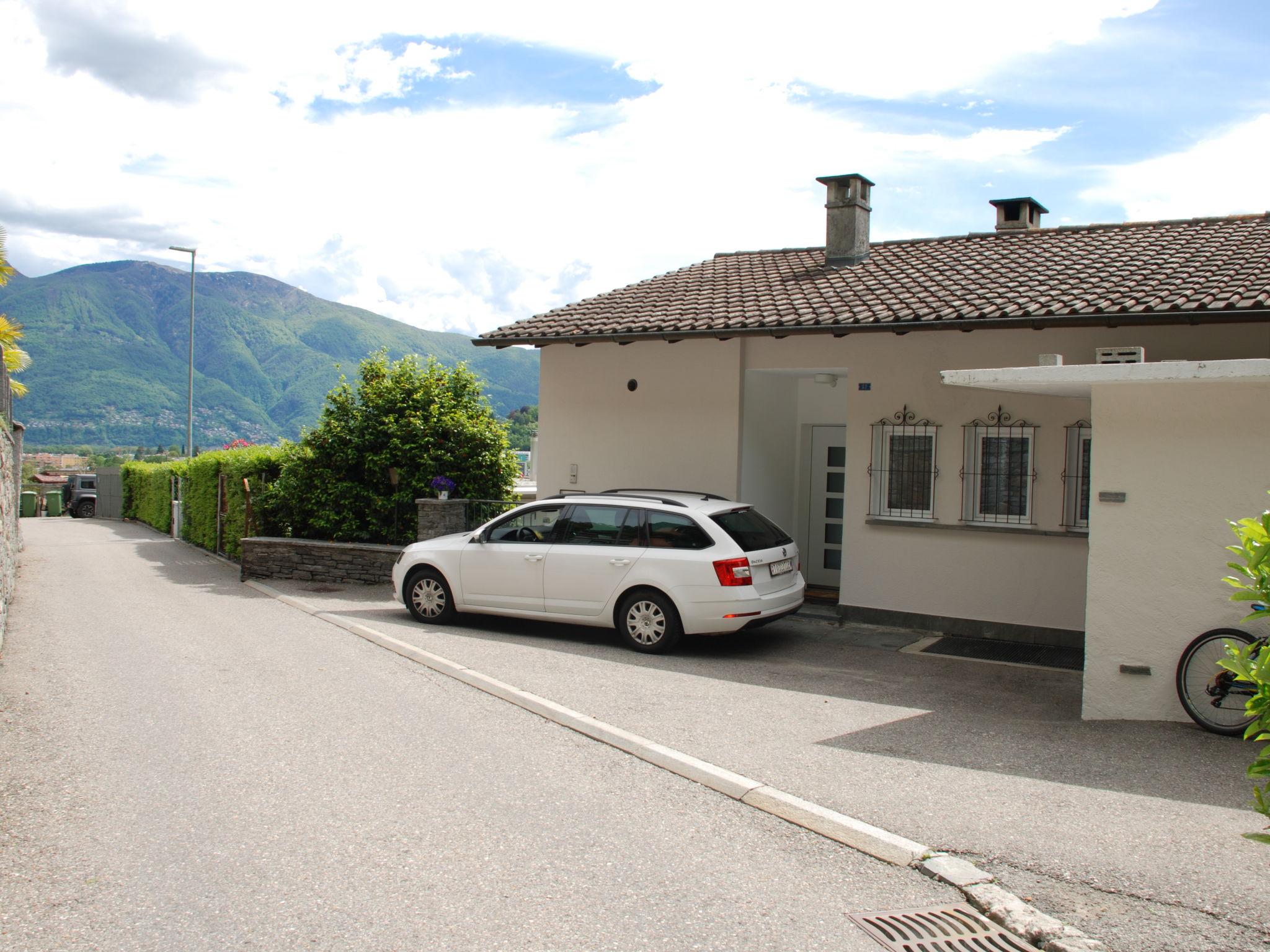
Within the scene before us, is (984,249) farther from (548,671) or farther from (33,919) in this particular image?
(33,919)

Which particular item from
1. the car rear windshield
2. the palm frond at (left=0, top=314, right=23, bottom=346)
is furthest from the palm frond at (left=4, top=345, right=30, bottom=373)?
the car rear windshield

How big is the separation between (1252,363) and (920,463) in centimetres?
522

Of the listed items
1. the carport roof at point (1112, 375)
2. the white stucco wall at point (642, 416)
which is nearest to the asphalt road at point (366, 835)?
the carport roof at point (1112, 375)

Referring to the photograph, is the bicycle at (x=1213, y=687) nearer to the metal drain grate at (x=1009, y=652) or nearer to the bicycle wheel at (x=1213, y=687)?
the bicycle wheel at (x=1213, y=687)

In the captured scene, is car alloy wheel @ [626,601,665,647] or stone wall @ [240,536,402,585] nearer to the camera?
car alloy wheel @ [626,601,665,647]

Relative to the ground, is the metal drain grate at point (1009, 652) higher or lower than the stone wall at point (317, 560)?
lower

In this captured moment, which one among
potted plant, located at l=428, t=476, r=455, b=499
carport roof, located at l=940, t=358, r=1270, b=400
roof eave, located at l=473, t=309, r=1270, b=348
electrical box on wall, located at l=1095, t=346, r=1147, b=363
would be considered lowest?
potted plant, located at l=428, t=476, r=455, b=499

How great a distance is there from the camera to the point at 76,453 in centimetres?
14012

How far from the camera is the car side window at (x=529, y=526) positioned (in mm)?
10812

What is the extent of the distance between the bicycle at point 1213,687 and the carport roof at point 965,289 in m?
3.58

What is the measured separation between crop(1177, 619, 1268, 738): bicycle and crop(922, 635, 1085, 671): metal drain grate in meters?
2.51

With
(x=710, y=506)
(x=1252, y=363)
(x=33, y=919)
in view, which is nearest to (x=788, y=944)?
(x=33, y=919)

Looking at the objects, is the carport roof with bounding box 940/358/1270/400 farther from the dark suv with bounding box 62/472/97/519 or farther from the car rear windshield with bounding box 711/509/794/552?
the dark suv with bounding box 62/472/97/519

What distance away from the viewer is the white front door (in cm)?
1416
